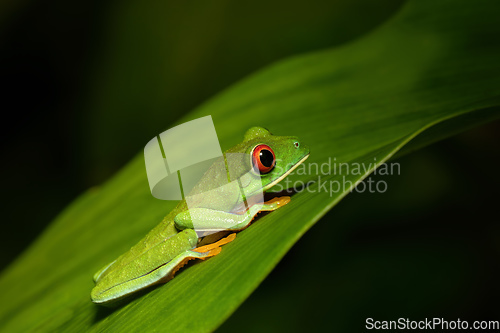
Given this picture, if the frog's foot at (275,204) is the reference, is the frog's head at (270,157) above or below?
above

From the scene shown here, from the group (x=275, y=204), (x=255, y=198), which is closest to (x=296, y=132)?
(x=255, y=198)

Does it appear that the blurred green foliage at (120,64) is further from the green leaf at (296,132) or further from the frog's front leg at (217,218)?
the frog's front leg at (217,218)

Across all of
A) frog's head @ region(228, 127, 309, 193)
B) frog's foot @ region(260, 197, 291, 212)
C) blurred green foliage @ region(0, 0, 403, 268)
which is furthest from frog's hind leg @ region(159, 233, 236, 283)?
blurred green foliage @ region(0, 0, 403, 268)

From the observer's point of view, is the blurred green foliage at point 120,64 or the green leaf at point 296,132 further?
the blurred green foliage at point 120,64

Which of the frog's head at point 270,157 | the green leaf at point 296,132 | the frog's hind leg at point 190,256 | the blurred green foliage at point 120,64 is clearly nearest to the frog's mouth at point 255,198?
the frog's head at point 270,157

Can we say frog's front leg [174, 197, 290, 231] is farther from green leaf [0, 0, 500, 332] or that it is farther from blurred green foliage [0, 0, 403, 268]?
blurred green foliage [0, 0, 403, 268]

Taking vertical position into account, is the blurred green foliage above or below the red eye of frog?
above

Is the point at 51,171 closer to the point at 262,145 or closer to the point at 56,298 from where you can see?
the point at 56,298

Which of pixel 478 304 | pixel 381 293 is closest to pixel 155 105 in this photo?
pixel 381 293
